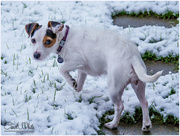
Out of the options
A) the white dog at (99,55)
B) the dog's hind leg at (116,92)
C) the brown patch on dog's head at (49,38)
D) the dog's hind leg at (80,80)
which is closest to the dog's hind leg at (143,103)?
the white dog at (99,55)

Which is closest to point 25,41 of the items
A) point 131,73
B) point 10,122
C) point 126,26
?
point 126,26

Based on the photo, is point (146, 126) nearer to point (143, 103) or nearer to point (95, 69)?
point (143, 103)

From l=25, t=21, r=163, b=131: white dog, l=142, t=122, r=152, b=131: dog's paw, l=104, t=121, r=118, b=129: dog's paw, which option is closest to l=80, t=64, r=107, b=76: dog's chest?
l=25, t=21, r=163, b=131: white dog

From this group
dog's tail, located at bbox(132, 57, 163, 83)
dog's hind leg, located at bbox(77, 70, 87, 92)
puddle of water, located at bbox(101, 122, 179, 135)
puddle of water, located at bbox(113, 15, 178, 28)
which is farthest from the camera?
puddle of water, located at bbox(113, 15, 178, 28)

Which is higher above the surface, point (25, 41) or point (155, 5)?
point (155, 5)

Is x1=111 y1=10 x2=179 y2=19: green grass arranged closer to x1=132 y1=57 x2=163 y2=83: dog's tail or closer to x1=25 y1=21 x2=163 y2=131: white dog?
x1=25 y1=21 x2=163 y2=131: white dog

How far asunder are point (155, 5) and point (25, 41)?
3.01 meters

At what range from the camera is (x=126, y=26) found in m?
6.82

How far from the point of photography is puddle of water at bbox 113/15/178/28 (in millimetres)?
6829

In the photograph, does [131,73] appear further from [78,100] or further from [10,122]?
[10,122]

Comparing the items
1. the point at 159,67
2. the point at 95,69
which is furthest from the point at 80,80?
the point at 159,67

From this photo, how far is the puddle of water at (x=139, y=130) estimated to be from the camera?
3985mm

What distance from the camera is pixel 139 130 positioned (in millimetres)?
4055

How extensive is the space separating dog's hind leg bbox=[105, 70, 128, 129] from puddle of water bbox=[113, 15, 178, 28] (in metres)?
3.09
